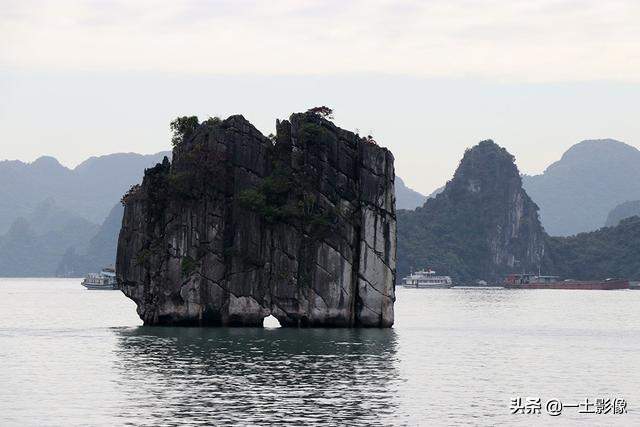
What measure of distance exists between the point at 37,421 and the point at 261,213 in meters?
44.7

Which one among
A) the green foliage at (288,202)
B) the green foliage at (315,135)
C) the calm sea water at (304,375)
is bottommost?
the calm sea water at (304,375)

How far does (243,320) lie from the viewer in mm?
86438

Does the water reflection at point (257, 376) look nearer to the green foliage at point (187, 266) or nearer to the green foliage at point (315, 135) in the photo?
the green foliage at point (187, 266)

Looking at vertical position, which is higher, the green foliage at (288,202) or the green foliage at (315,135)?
the green foliage at (315,135)

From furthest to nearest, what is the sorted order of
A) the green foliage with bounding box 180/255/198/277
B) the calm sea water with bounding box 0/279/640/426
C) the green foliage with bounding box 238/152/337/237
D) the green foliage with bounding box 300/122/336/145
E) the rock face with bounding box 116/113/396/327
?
the green foliage with bounding box 300/122/336/145 → the green foliage with bounding box 238/152/337/237 → the rock face with bounding box 116/113/396/327 → the green foliage with bounding box 180/255/198/277 → the calm sea water with bounding box 0/279/640/426

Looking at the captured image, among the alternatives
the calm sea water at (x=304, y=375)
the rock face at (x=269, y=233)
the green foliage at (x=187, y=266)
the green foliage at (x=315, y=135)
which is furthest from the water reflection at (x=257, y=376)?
the green foliage at (x=315, y=135)

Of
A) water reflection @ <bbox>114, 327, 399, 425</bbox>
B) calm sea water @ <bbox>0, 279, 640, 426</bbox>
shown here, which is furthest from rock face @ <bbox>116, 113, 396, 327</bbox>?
water reflection @ <bbox>114, 327, 399, 425</bbox>

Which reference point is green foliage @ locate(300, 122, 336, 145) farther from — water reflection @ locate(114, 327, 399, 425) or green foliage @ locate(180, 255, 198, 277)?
water reflection @ locate(114, 327, 399, 425)

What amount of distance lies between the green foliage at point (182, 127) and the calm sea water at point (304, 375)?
15098 mm

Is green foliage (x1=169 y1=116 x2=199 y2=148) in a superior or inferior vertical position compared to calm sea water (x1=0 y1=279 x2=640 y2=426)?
superior

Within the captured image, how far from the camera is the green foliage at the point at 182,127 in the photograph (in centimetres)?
9456

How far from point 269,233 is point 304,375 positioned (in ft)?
103

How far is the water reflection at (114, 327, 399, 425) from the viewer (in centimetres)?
4434

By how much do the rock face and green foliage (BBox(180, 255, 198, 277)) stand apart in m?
0.09
